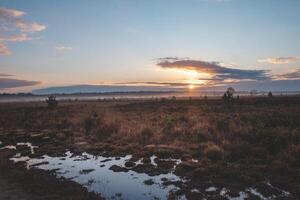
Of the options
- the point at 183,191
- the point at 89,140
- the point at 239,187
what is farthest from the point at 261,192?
the point at 89,140

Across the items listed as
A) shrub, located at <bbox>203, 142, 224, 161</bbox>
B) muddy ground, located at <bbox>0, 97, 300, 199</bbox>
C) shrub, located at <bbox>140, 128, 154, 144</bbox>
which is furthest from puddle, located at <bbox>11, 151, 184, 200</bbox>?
shrub, located at <bbox>140, 128, 154, 144</bbox>

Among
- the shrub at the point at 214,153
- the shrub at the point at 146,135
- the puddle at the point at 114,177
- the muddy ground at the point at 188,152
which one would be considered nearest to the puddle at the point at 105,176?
the puddle at the point at 114,177

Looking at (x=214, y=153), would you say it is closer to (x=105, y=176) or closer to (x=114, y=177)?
(x=114, y=177)

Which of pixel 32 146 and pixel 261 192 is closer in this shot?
pixel 261 192

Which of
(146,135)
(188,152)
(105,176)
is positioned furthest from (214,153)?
(146,135)

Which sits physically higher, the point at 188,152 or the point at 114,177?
the point at 188,152

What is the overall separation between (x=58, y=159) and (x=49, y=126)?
18.0m

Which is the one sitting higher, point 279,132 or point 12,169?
point 279,132

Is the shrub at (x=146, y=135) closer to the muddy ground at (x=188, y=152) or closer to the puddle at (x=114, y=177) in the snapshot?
the muddy ground at (x=188, y=152)

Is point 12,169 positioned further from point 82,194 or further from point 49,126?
point 49,126

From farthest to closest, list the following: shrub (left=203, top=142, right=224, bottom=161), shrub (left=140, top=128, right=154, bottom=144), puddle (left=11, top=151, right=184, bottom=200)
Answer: shrub (left=140, top=128, right=154, bottom=144)
shrub (left=203, top=142, right=224, bottom=161)
puddle (left=11, top=151, right=184, bottom=200)

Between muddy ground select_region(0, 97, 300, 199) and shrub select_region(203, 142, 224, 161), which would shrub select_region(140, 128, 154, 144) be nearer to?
muddy ground select_region(0, 97, 300, 199)

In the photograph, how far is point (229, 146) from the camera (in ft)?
64.3

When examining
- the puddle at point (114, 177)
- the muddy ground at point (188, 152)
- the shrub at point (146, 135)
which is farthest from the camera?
the shrub at point (146, 135)
